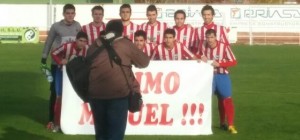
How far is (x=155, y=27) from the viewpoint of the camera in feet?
51.6

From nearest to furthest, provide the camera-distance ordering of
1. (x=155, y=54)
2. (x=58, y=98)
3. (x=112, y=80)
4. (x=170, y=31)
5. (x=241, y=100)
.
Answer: (x=112, y=80), (x=170, y=31), (x=155, y=54), (x=58, y=98), (x=241, y=100)

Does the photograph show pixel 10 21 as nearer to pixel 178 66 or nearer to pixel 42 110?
pixel 42 110

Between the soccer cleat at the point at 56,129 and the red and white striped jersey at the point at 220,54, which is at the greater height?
the red and white striped jersey at the point at 220,54

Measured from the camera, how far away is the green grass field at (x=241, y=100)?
15225mm

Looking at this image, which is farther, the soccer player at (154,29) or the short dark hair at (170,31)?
the soccer player at (154,29)

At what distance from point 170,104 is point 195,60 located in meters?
0.79

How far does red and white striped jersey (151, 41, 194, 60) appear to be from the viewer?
15086 millimetres

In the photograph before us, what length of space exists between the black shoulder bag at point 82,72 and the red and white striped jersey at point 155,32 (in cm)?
466

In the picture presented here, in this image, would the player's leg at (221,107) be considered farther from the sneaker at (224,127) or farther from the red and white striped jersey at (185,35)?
the red and white striped jersey at (185,35)

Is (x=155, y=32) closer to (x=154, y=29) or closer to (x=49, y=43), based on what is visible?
(x=154, y=29)

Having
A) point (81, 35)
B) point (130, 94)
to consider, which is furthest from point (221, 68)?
point (130, 94)

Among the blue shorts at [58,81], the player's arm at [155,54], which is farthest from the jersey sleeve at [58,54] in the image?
the player's arm at [155,54]

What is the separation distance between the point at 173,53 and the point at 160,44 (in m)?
0.24

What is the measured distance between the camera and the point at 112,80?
35.6 ft
